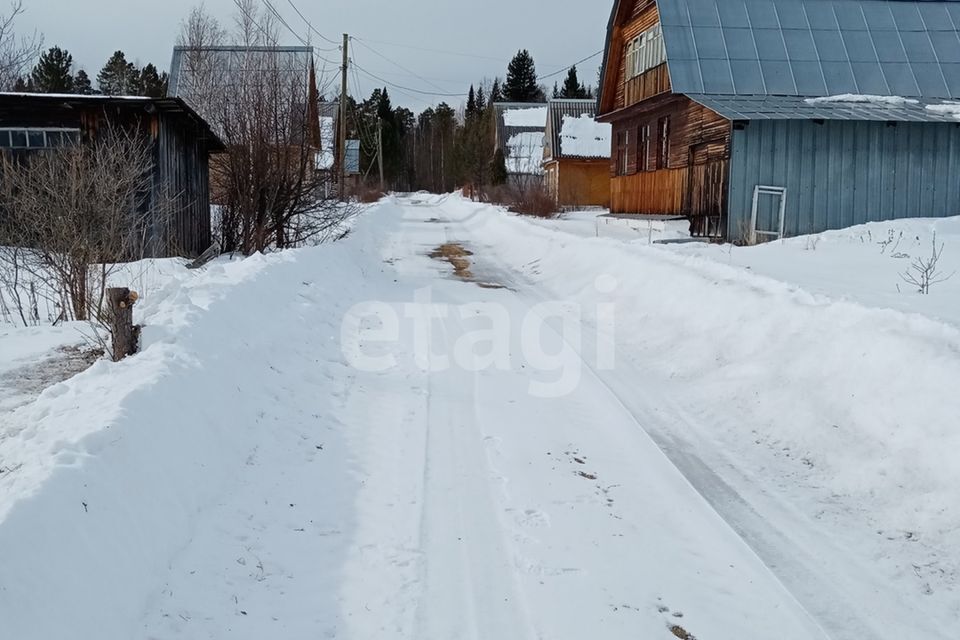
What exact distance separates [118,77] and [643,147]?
56.3 meters

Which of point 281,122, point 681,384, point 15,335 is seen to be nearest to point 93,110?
point 281,122

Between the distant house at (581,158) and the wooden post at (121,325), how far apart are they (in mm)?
34096

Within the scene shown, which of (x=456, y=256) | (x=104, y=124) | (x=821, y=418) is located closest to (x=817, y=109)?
(x=456, y=256)

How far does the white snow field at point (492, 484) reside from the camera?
3.48 metres

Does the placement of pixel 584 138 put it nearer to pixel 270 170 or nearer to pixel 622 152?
pixel 622 152

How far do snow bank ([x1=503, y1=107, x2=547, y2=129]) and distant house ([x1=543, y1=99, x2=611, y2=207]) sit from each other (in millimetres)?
19536

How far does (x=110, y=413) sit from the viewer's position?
4.26 metres

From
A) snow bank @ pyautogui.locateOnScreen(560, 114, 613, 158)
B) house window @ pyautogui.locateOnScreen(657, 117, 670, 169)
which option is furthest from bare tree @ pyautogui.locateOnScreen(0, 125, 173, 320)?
snow bank @ pyautogui.locateOnScreen(560, 114, 613, 158)

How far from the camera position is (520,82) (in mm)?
97750

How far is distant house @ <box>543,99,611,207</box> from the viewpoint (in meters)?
39.6

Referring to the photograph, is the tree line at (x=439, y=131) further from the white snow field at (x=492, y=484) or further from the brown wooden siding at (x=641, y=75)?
the white snow field at (x=492, y=484)

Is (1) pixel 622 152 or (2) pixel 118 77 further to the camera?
(2) pixel 118 77

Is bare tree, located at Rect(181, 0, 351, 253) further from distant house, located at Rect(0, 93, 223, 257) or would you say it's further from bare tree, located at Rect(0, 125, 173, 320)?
bare tree, located at Rect(0, 125, 173, 320)

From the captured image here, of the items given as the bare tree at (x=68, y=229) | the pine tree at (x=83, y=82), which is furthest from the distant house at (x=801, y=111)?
the pine tree at (x=83, y=82)
